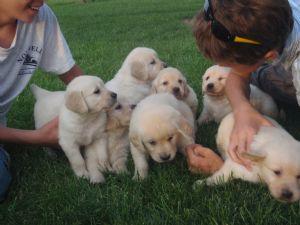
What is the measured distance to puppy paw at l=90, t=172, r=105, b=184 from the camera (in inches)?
143

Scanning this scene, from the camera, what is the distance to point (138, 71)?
5.10 metres

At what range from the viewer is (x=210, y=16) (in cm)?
303

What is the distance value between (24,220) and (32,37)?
177 centimetres

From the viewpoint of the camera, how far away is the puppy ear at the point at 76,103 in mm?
3843

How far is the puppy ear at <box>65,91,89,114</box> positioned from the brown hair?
123 centimetres

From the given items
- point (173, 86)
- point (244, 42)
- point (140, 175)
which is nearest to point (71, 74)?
point (173, 86)

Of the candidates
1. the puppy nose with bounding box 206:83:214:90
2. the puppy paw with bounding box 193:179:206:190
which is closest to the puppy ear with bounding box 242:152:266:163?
the puppy paw with bounding box 193:179:206:190

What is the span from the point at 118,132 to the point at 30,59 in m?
1.02

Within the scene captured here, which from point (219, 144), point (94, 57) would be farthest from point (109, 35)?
point (219, 144)

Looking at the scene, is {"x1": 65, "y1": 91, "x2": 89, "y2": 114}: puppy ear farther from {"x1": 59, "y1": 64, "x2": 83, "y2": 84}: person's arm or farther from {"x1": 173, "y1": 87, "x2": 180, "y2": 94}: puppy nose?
{"x1": 173, "y1": 87, "x2": 180, "y2": 94}: puppy nose

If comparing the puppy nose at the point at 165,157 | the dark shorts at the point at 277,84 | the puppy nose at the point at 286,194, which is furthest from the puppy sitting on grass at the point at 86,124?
the dark shorts at the point at 277,84

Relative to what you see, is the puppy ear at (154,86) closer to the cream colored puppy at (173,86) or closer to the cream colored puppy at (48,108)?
the cream colored puppy at (173,86)

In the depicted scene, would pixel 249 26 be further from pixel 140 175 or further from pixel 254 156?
pixel 140 175

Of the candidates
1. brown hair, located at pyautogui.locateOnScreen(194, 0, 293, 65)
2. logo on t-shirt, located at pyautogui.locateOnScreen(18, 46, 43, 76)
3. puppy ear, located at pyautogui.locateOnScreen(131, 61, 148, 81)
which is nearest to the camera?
brown hair, located at pyautogui.locateOnScreen(194, 0, 293, 65)
